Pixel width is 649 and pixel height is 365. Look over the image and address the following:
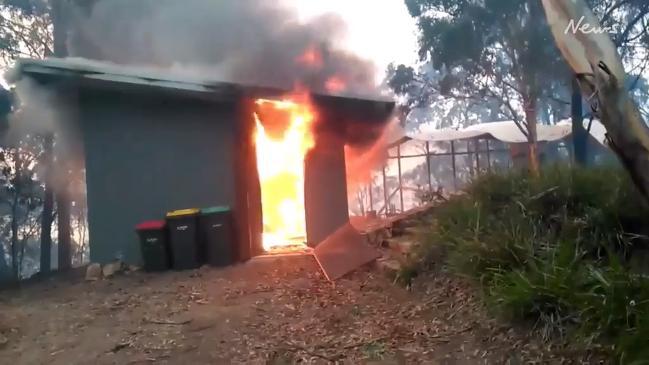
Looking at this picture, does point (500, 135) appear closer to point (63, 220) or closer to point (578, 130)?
point (578, 130)

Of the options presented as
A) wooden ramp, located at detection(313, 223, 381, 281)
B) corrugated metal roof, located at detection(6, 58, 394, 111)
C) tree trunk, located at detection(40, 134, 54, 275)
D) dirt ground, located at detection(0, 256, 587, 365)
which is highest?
corrugated metal roof, located at detection(6, 58, 394, 111)

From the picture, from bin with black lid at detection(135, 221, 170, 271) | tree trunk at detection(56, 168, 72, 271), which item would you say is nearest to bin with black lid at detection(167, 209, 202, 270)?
bin with black lid at detection(135, 221, 170, 271)

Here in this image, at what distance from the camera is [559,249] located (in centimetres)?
474

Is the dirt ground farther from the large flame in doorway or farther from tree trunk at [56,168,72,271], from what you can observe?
tree trunk at [56,168,72,271]

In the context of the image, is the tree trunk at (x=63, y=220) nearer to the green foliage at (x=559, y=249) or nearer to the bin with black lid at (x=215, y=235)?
the bin with black lid at (x=215, y=235)

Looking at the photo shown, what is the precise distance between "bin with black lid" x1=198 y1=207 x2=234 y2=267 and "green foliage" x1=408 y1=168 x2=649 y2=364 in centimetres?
365

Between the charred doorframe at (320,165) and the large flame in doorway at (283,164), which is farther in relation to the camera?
the large flame in doorway at (283,164)

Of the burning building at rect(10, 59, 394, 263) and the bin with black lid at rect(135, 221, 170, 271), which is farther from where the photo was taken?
the burning building at rect(10, 59, 394, 263)

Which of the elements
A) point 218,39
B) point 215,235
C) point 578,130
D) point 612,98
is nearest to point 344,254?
point 215,235

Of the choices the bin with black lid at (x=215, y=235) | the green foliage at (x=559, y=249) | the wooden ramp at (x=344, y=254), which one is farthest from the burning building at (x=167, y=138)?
the green foliage at (x=559, y=249)

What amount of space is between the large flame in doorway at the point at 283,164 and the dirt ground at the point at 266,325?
2912 millimetres

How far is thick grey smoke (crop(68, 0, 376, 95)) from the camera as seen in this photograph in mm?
13578

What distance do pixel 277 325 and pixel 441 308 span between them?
5.24ft

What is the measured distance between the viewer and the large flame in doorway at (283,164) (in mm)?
10367
